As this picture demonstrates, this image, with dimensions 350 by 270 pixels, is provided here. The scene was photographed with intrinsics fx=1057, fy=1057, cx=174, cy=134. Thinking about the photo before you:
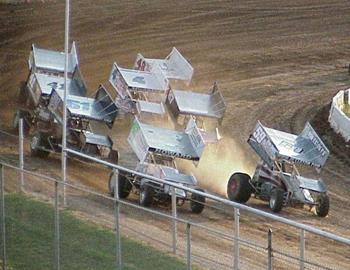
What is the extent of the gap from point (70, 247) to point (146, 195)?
14.8 feet

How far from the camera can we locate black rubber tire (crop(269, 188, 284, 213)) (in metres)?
20.0

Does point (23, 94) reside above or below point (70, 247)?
above

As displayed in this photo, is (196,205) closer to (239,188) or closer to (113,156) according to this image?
(239,188)

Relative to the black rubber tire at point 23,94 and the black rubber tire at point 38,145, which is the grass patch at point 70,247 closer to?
the black rubber tire at point 38,145

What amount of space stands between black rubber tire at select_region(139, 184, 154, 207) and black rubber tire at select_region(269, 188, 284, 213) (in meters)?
2.50

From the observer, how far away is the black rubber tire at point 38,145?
22.8 meters

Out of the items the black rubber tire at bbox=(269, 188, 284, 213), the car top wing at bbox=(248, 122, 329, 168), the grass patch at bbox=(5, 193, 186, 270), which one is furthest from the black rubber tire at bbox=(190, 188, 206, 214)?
the grass patch at bbox=(5, 193, 186, 270)

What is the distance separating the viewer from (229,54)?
38.8 m

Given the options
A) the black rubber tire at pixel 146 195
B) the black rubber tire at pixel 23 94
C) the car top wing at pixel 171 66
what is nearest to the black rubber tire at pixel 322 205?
the black rubber tire at pixel 146 195

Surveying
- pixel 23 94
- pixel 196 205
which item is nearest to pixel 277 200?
pixel 196 205

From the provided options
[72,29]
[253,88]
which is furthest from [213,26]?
Result: [253,88]

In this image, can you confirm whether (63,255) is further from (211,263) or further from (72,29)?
(72,29)

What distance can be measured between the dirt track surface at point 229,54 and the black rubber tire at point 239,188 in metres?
0.42

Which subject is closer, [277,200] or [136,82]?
[277,200]
